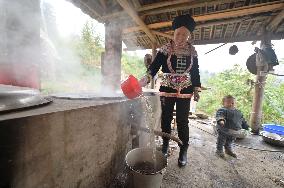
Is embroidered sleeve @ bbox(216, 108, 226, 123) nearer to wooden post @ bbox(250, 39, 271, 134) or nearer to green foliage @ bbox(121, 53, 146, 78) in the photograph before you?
wooden post @ bbox(250, 39, 271, 134)

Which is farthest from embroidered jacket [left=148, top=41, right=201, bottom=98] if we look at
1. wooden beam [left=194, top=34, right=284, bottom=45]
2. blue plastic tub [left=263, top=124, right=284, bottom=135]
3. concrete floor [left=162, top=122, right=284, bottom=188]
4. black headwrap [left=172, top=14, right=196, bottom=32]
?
blue plastic tub [left=263, top=124, right=284, bottom=135]

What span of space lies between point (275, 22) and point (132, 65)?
16.2 metres

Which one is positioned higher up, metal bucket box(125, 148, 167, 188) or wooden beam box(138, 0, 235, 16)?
wooden beam box(138, 0, 235, 16)

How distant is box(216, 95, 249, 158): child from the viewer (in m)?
4.27

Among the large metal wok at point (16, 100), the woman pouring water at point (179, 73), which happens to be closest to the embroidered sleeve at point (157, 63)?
the woman pouring water at point (179, 73)

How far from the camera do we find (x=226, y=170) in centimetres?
342

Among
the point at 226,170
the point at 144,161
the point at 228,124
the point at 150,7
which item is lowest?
the point at 226,170

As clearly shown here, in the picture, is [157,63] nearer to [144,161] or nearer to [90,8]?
[144,161]

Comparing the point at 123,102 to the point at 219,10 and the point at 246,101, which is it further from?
the point at 246,101

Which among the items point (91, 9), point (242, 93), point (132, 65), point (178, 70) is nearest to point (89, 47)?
point (132, 65)

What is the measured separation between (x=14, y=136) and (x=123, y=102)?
1.51 metres

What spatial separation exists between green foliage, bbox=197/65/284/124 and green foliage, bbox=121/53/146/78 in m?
7.42

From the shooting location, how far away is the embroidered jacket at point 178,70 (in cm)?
307

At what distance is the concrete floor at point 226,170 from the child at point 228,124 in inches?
12.2
